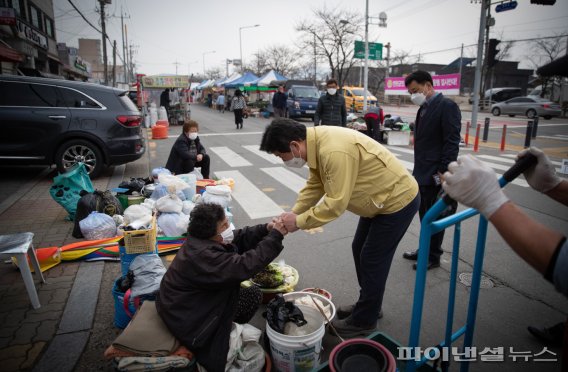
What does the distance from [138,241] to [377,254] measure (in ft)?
7.29

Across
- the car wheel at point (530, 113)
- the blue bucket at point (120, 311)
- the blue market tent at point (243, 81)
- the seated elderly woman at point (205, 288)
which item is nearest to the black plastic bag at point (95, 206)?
the blue bucket at point (120, 311)

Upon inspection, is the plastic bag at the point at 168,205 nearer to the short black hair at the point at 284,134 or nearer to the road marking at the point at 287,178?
the short black hair at the point at 284,134

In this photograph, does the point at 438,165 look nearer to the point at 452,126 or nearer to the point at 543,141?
the point at 452,126

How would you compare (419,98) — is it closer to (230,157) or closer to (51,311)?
(51,311)

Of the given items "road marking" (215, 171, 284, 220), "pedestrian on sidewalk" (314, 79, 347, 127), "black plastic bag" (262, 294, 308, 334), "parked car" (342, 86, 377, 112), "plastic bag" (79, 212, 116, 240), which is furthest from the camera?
"parked car" (342, 86, 377, 112)

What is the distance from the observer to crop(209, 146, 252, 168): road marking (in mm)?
9570

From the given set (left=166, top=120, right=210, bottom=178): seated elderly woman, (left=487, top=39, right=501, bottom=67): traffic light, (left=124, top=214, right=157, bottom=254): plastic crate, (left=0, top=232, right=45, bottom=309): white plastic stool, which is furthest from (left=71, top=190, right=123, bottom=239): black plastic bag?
(left=487, top=39, right=501, bottom=67): traffic light

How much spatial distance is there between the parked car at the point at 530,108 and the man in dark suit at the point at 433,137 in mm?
23955

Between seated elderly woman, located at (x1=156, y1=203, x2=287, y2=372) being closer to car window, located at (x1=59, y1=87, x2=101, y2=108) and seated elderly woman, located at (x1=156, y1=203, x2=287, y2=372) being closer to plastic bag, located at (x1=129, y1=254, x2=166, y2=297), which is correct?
plastic bag, located at (x1=129, y1=254, x2=166, y2=297)

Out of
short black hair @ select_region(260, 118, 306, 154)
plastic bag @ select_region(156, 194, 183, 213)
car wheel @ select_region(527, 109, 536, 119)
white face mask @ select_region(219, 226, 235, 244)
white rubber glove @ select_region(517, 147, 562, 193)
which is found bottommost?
plastic bag @ select_region(156, 194, 183, 213)

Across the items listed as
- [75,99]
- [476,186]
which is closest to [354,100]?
[75,99]

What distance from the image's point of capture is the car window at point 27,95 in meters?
7.07

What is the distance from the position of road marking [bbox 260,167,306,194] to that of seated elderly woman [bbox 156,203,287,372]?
481cm

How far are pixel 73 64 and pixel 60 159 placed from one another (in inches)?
1309
